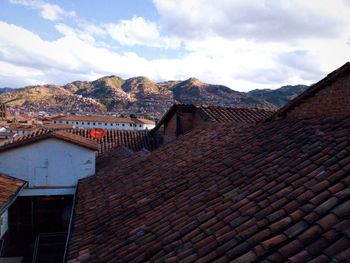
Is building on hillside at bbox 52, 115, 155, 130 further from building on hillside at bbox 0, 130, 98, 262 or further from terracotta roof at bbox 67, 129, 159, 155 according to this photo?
building on hillside at bbox 0, 130, 98, 262

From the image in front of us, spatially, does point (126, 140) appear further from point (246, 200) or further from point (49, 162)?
point (246, 200)

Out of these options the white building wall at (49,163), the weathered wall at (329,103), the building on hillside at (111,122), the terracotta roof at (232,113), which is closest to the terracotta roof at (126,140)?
the white building wall at (49,163)

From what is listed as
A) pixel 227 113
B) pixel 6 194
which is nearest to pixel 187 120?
pixel 227 113

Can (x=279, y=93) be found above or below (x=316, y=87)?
above

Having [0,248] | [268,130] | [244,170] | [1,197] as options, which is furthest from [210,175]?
[0,248]

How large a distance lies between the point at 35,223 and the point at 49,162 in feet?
10.1

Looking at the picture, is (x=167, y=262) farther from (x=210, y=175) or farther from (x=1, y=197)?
(x=1, y=197)

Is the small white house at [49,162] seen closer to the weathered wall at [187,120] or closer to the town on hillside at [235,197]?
the town on hillside at [235,197]

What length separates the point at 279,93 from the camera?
166750mm

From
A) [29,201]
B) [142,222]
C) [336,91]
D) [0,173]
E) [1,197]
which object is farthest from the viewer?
[29,201]

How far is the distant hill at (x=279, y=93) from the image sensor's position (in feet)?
508

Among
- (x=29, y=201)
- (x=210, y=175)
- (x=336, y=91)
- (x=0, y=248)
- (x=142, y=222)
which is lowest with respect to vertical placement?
(x=0, y=248)

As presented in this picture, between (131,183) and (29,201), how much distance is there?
8834mm

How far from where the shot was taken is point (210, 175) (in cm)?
684
